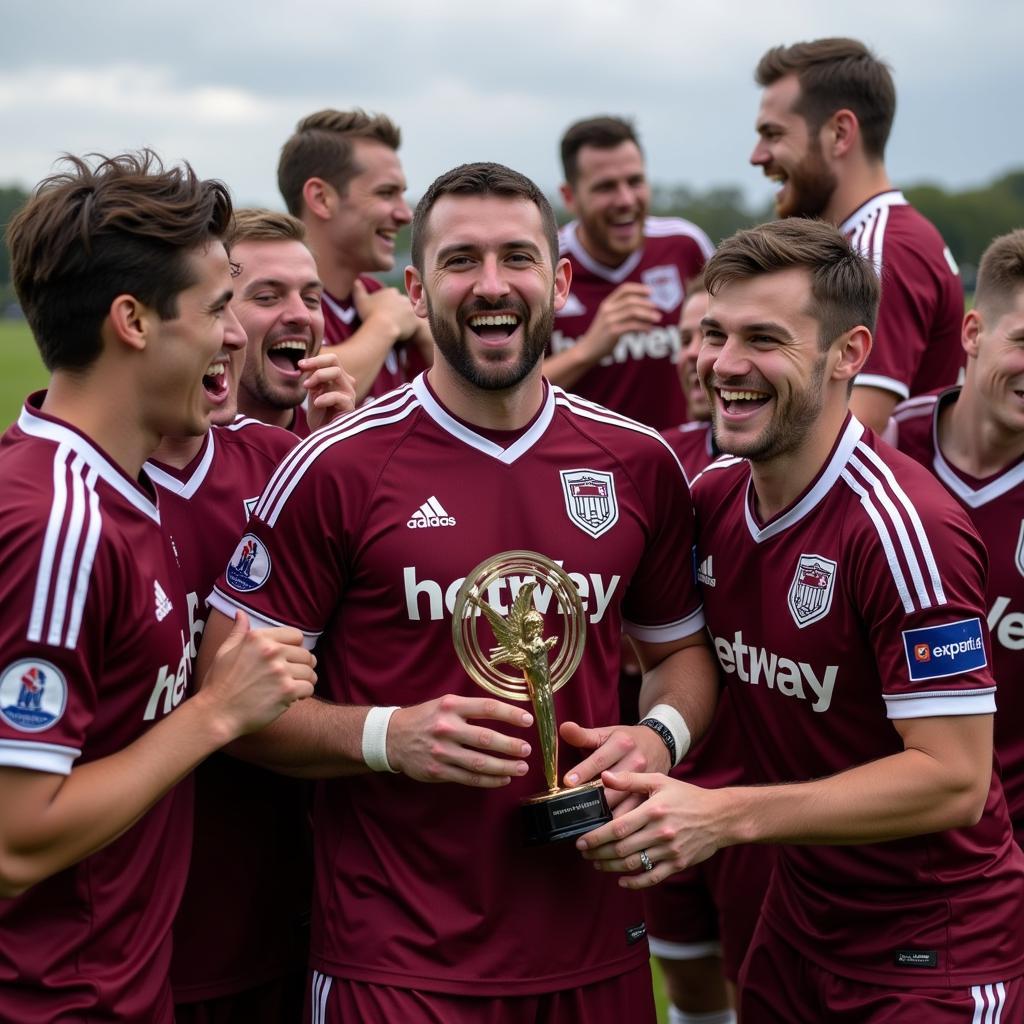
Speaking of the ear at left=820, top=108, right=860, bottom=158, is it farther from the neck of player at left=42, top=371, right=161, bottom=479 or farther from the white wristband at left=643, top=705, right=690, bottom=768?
the neck of player at left=42, top=371, right=161, bottom=479

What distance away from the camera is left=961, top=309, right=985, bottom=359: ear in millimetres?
4555

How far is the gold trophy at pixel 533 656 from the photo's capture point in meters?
3.46

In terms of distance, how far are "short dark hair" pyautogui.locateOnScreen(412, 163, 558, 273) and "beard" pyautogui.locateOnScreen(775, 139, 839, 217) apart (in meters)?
2.65

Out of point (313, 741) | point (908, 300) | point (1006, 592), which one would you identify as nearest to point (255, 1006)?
point (313, 741)

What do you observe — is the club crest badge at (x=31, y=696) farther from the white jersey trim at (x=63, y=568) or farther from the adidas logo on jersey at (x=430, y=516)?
the adidas logo on jersey at (x=430, y=516)

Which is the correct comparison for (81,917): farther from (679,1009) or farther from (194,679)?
(679,1009)

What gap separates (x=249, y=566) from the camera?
3.64m

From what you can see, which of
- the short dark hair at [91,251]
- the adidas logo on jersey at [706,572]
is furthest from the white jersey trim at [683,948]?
the short dark hair at [91,251]

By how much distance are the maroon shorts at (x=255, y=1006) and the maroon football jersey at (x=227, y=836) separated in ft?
0.17

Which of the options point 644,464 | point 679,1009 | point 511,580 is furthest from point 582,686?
point 679,1009

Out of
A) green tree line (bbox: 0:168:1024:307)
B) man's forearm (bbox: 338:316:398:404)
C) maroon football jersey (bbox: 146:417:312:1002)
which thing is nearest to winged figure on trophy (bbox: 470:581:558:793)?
maroon football jersey (bbox: 146:417:312:1002)

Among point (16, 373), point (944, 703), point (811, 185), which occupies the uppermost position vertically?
point (16, 373)

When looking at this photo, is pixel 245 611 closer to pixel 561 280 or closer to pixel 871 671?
pixel 561 280

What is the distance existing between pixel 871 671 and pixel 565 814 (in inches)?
36.4
